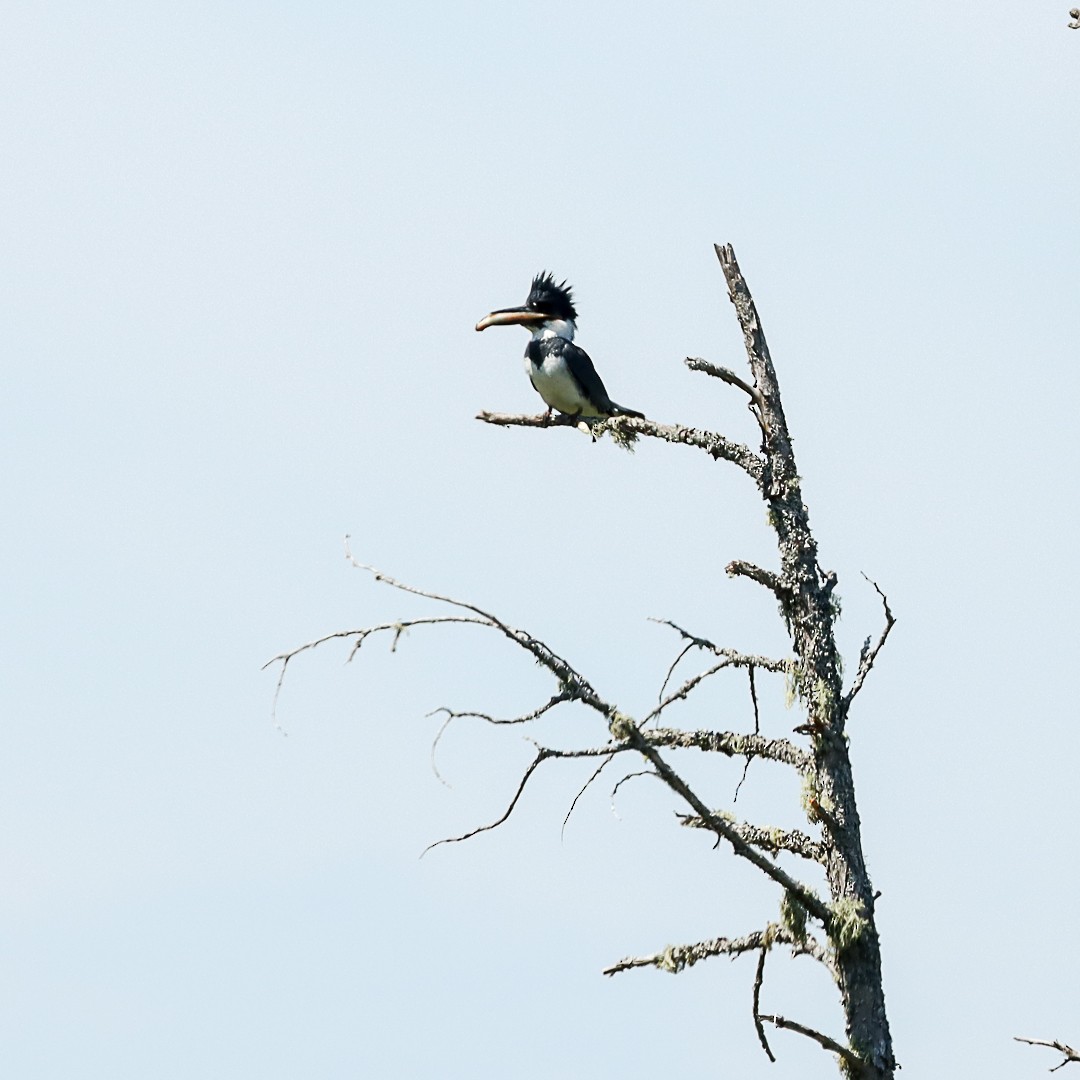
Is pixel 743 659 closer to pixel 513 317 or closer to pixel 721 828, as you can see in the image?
pixel 721 828

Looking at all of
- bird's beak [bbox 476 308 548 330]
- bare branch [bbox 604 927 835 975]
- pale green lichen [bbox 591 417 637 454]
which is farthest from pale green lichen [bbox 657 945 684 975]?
bird's beak [bbox 476 308 548 330]

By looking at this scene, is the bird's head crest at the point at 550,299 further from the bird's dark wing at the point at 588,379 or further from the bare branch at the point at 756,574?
the bare branch at the point at 756,574

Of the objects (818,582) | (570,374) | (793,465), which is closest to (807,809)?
(818,582)

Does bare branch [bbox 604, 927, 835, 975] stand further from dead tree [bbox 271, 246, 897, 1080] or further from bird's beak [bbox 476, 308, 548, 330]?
bird's beak [bbox 476, 308, 548, 330]

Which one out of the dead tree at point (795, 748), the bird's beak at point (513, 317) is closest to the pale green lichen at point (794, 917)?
the dead tree at point (795, 748)

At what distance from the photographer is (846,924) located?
7730 mm

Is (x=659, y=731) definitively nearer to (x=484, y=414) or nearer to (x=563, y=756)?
(x=563, y=756)

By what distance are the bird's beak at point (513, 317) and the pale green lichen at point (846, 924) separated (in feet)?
21.6

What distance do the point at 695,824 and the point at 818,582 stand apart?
53.3 inches

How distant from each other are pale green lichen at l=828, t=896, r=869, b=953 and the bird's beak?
6.58m

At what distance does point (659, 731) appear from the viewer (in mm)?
7902

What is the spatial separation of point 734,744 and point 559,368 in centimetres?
682

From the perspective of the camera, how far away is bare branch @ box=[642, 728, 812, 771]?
7.91 meters

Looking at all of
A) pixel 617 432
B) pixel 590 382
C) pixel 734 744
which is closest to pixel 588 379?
pixel 590 382
